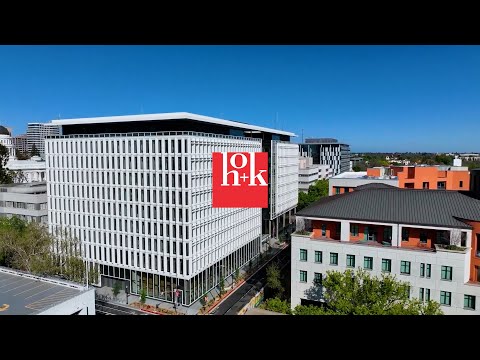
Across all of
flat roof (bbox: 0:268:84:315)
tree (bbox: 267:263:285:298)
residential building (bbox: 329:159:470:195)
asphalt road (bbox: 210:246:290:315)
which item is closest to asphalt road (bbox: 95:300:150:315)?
asphalt road (bbox: 210:246:290:315)

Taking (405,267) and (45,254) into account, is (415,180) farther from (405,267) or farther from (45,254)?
(45,254)

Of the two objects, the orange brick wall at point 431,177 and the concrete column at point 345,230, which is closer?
the concrete column at point 345,230

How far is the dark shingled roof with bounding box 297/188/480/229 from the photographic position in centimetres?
1263

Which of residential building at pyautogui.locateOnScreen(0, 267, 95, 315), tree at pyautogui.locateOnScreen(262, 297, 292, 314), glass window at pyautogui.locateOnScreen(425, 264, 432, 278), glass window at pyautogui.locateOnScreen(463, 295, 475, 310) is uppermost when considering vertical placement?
glass window at pyautogui.locateOnScreen(425, 264, 432, 278)

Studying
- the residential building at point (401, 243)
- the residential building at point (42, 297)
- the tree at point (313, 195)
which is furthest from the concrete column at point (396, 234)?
the tree at point (313, 195)

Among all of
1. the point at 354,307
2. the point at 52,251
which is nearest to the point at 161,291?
the point at 52,251

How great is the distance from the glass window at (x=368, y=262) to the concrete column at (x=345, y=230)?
1.02m

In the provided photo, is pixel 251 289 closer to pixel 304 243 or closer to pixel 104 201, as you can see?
pixel 304 243

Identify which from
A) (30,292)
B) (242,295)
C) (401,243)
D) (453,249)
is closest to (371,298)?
(401,243)

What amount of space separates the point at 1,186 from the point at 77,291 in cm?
1898

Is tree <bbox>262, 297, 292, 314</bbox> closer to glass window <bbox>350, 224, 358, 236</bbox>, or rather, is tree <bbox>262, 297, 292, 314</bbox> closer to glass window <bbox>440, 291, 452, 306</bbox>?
glass window <bbox>350, 224, 358, 236</bbox>

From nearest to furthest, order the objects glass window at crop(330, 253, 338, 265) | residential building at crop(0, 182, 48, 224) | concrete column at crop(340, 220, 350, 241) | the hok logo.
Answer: glass window at crop(330, 253, 338, 265) < concrete column at crop(340, 220, 350, 241) < the hok logo < residential building at crop(0, 182, 48, 224)

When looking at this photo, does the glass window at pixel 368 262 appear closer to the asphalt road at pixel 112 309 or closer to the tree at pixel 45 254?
the asphalt road at pixel 112 309

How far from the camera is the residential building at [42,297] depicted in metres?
10.4
